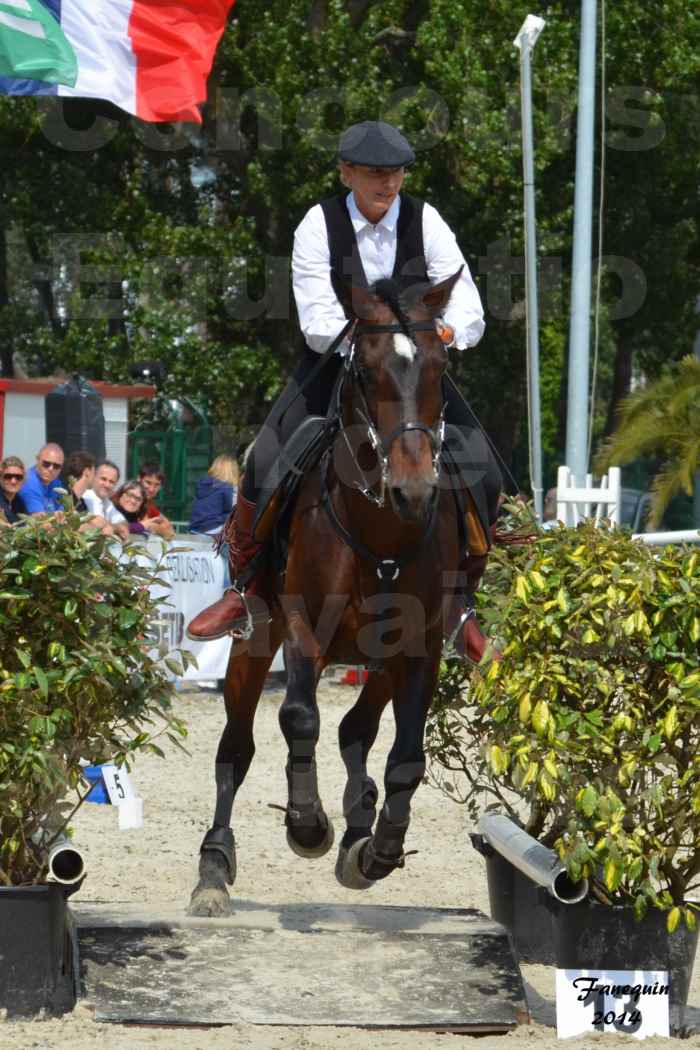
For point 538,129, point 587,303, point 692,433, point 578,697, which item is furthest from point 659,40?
point 578,697

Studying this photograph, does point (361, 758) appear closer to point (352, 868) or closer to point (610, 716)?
point (352, 868)

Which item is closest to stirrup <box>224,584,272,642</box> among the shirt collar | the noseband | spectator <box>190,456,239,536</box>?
the noseband

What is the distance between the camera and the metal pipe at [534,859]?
18.0ft

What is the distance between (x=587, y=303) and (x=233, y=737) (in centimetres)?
1006

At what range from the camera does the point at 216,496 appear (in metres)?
14.5

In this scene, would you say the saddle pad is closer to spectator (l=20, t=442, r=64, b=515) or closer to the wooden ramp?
the wooden ramp

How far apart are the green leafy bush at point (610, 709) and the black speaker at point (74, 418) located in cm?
1020

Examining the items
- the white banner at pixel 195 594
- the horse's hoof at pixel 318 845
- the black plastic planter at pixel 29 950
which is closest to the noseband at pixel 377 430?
the horse's hoof at pixel 318 845

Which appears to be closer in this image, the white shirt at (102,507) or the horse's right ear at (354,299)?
the horse's right ear at (354,299)

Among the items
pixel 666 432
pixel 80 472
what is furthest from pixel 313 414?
pixel 666 432

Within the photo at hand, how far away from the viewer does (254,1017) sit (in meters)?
5.30

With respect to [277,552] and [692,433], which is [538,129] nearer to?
[692,433]

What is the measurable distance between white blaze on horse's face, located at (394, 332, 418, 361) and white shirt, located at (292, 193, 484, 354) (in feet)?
1.60

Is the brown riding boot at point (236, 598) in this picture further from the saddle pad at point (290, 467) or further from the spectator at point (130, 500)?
the spectator at point (130, 500)
